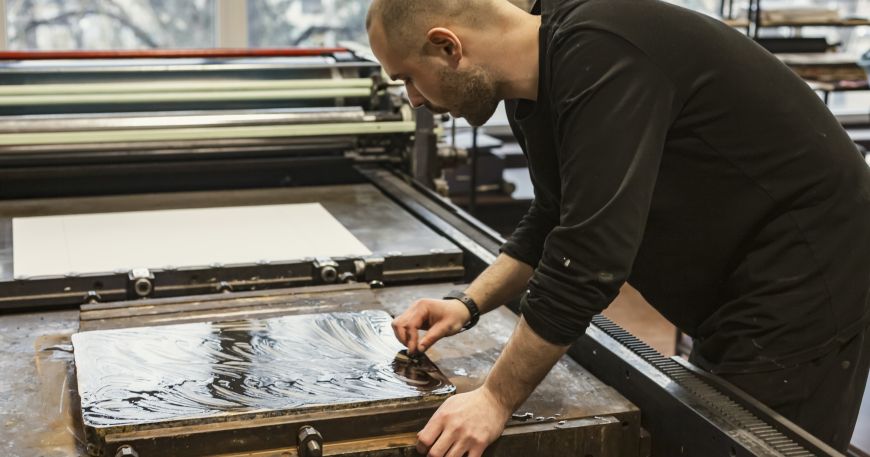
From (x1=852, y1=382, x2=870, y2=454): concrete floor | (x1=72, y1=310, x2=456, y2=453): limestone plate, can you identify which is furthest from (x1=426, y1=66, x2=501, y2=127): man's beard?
(x1=852, y1=382, x2=870, y2=454): concrete floor

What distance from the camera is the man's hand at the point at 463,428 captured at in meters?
1.42

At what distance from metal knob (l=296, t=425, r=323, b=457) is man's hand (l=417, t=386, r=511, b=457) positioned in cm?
14

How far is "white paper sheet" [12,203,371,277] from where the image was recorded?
7.24 ft

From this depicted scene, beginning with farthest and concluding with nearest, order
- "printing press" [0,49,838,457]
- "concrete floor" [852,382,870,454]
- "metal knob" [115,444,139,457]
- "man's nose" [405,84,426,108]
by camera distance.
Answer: "concrete floor" [852,382,870,454] < "man's nose" [405,84,426,108] < "printing press" [0,49,838,457] < "metal knob" [115,444,139,457]

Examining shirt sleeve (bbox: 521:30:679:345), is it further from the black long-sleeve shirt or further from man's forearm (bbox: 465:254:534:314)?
man's forearm (bbox: 465:254:534:314)

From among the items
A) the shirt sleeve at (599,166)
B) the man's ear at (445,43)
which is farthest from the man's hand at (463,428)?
the man's ear at (445,43)

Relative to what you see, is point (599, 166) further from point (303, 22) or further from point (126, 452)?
point (303, 22)

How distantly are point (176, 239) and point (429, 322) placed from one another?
2.77ft

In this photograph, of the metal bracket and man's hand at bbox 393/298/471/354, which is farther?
Answer: the metal bracket

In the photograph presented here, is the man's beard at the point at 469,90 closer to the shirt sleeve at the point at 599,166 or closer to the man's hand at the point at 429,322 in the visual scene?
the shirt sleeve at the point at 599,166

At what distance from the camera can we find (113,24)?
17.4ft

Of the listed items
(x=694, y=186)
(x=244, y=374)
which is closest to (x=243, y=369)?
(x=244, y=374)

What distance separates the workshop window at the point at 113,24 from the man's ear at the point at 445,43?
4079 millimetres

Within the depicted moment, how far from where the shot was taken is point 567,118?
4.60ft
